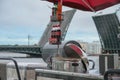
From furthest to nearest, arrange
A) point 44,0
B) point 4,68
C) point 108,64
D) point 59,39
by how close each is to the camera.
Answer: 1. point 44,0
2. point 4,68
3. point 59,39
4. point 108,64

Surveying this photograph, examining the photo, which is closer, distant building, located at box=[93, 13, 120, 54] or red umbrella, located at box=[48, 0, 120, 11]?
red umbrella, located at box=[48, 0, 120, 11]

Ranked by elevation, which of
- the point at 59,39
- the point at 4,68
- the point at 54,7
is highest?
the point at 54,7

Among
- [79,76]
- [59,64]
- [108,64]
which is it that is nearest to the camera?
[79,76]

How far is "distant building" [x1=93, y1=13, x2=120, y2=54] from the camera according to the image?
235 feet

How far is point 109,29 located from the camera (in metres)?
80.8

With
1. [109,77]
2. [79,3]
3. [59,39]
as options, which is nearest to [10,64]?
[59,39]

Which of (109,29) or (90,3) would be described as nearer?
(90,3)

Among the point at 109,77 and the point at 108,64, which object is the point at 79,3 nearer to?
the point at 108,64

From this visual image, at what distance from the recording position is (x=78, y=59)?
28.7 ft

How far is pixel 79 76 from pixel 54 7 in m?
3.12

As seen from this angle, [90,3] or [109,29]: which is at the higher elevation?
[90,3]

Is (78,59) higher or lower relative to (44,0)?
lower

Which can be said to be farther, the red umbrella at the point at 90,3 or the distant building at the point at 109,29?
the distant building at the point at 109,29

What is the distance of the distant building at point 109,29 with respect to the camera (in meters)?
71.7
